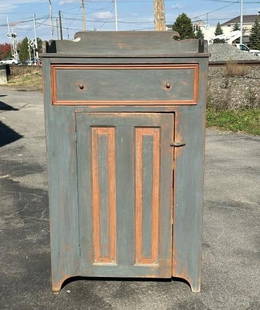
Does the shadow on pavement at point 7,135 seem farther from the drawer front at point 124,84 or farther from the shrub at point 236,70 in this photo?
the shrub at point 236,70

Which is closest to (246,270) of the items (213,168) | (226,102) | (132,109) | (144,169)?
(144,169)

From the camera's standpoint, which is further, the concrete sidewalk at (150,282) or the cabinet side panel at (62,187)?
the concrete sidewalk at (150,282)

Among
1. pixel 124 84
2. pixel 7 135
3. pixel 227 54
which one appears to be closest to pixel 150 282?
pixel 124 84

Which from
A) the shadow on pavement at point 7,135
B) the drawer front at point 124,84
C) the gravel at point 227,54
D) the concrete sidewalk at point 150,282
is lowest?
the shadow on pavement at point 7,135

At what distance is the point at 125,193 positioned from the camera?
285 centimetres

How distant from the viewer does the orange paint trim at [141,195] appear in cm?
274

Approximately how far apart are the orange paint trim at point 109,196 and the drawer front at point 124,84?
22cm

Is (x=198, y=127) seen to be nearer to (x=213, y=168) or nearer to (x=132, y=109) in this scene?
(x=132, y=109)

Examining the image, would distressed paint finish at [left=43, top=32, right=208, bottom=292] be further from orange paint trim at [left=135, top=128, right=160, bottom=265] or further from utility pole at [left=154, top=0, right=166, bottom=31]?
utility pole at [left=154, top=0, right=166, bottom=31]

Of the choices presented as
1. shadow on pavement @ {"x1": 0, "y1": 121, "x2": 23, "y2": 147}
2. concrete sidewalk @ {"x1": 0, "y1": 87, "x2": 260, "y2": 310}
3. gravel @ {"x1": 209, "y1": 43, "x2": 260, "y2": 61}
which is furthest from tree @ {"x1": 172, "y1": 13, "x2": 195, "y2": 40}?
concrete sidewalk @ {"x1": 0, "y1": 87, "x2": 260, "y2": 310}

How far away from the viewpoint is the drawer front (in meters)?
2.63

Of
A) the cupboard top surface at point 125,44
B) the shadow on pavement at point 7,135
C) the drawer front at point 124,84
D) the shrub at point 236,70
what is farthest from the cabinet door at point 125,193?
the shrub at point 236,70

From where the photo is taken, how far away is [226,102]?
11906mm

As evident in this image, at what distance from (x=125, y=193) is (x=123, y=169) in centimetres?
17
